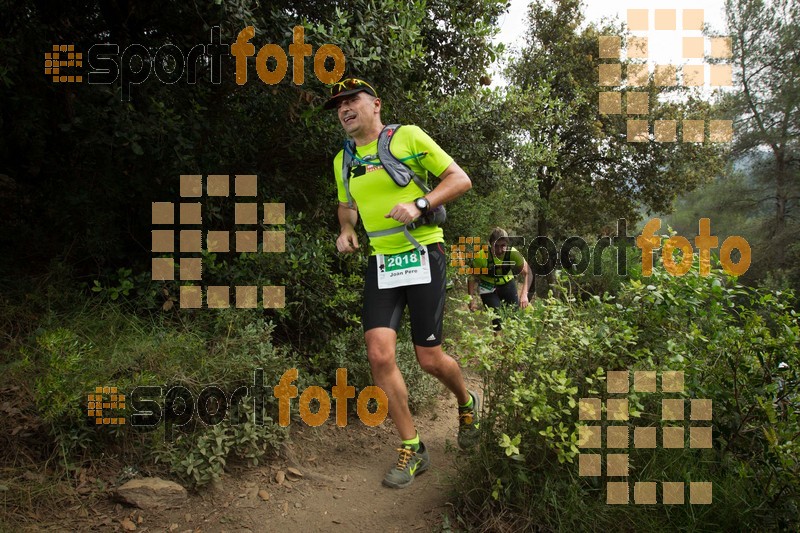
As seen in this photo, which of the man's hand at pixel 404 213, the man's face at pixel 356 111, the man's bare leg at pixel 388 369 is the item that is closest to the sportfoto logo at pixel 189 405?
the man's bare leg at pixel 388 369

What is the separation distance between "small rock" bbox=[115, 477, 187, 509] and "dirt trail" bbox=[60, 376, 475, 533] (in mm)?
49

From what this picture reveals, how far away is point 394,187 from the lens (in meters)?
3.38

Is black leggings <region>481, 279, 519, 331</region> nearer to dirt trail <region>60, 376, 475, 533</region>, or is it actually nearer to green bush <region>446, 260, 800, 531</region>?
dirt trail <region>60, 376, 475, 533</region>

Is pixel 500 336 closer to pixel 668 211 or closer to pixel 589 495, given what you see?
pixel 589 495

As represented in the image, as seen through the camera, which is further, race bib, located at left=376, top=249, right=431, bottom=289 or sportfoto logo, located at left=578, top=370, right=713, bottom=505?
race bib, located at left=376, top=249, right=431, bottom=289

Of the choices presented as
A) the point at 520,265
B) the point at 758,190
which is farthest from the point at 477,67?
the point at 758,190

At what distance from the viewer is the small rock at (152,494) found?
313cm

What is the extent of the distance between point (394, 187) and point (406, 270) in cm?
56

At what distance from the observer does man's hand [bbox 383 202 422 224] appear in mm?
3160

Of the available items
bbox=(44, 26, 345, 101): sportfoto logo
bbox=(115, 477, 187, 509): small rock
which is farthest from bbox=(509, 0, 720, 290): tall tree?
bbox=(115, 477, 187, 509): small rock

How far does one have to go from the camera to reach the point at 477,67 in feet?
22.5

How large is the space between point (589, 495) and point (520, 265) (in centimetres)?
420

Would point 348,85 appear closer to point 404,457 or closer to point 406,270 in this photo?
point 406,270

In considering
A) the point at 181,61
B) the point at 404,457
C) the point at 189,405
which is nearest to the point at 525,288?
the point at 404,457
